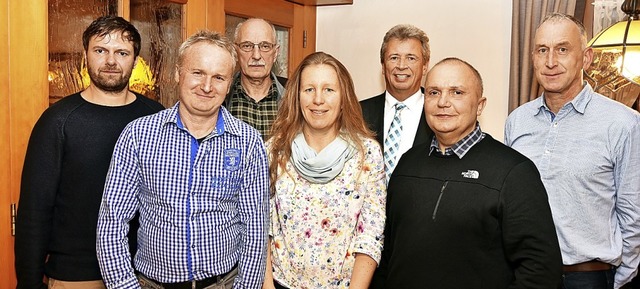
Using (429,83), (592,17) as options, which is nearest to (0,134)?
(429,83)

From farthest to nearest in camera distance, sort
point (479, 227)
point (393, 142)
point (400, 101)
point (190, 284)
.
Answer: point (400, 101) < point (393, 142) < point (190, 284) < point (479, 227)

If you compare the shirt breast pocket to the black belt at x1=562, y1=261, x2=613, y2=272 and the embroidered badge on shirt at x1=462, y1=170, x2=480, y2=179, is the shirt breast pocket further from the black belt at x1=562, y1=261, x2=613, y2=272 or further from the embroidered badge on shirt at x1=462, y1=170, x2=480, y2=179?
the black belt at x1=562, y1=261, x2=613, y2=272

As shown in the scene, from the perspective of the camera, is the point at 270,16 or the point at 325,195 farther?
the point at 270,16

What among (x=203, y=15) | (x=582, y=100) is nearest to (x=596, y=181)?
(x=582, y=100)

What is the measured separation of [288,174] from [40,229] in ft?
2.90

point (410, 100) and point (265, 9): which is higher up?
point (265, 9)

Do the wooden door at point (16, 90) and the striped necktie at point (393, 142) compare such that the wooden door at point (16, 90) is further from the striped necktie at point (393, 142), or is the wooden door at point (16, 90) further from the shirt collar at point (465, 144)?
the shirt collar at point (465, 144)

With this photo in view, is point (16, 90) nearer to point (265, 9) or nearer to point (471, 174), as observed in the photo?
point (471, 174)

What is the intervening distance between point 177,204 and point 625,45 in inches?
69.2

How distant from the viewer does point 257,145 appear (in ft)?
7.20

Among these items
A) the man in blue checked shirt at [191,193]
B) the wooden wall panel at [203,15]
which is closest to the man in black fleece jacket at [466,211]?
the man in blue checked shirt at [191,193]

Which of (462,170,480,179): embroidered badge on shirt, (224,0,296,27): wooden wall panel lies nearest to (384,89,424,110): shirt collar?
(462,170,480,179): embroidered badge on shirt

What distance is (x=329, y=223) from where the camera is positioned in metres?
2.20

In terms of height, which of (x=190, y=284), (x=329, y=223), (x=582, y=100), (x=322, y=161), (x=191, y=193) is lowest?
(x=190, y=284)
